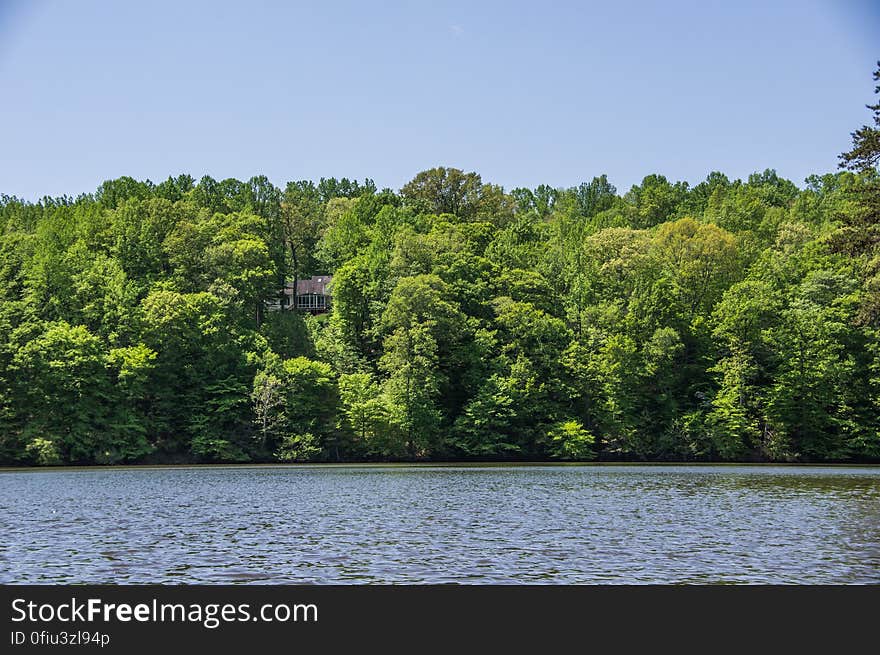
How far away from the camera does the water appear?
2802 centimetres

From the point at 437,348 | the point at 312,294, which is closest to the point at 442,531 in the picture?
the point at 437,348

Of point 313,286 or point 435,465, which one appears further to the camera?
point 313,286

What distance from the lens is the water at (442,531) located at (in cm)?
2802

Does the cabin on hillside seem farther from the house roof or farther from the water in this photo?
the water

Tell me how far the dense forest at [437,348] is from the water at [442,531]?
2881 centimetres

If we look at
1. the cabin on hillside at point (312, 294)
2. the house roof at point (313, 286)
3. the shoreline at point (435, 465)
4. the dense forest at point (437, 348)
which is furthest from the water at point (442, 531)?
the house roof at point (313, 286)

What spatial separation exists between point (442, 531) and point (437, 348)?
65621 mm

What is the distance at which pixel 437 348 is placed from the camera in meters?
103

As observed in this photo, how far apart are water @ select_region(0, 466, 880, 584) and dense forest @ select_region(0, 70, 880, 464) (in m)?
28.8

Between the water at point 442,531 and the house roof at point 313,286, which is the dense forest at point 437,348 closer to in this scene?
the house roof at point 313,286

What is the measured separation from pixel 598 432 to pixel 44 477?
53234 millimetres

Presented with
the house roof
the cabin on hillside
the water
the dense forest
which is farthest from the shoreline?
the house roof

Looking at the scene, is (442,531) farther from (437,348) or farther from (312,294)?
(312,294)

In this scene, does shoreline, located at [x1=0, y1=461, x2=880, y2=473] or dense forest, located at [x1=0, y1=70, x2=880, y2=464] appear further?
dense forest, located at [x1=0, y1=70, x2=880, y2=464]
